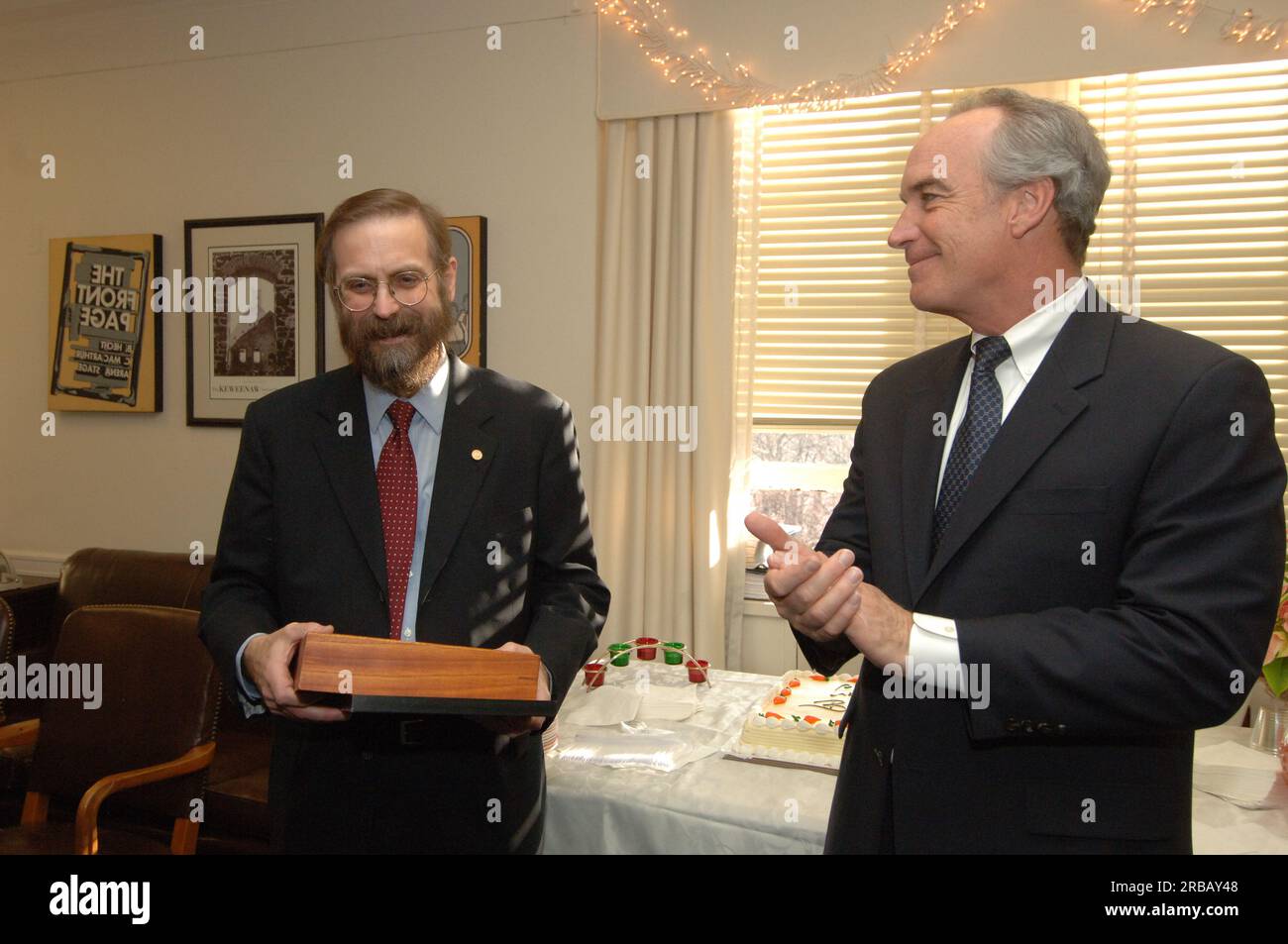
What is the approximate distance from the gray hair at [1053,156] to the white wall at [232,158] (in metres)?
2.55

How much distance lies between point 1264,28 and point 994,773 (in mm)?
2901

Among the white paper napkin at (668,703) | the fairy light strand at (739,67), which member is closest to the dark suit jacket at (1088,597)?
the white paper napkin at (668,703)

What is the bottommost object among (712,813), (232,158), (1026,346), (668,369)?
(712,813)

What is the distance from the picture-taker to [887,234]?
147 inches

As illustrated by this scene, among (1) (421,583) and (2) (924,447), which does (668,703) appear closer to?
(1) (421,583)

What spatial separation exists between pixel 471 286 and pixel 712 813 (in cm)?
263

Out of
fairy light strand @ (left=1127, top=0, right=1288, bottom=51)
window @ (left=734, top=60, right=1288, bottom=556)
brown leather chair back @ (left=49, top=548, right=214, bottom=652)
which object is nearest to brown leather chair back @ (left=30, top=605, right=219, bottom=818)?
brown leather chair back @ (left=49, top=548, right=214, bottom=652)

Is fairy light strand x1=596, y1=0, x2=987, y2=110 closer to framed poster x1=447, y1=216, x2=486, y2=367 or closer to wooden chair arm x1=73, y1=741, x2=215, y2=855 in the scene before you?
framed poster x1=447, y1=216, x2=486, y2=367

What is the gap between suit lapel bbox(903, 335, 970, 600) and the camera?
1447 millimetres

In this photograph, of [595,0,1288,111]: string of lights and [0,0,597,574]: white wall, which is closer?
[595,0,1288,111]: string of lights

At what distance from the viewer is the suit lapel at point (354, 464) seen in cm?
177

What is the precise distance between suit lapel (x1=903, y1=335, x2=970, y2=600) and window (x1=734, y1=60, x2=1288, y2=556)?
2.00 meters

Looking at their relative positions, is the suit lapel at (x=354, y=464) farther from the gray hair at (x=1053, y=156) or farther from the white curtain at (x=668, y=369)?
the white curtain at (x=668, y=369)

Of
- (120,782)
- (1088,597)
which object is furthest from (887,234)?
(120,782)
